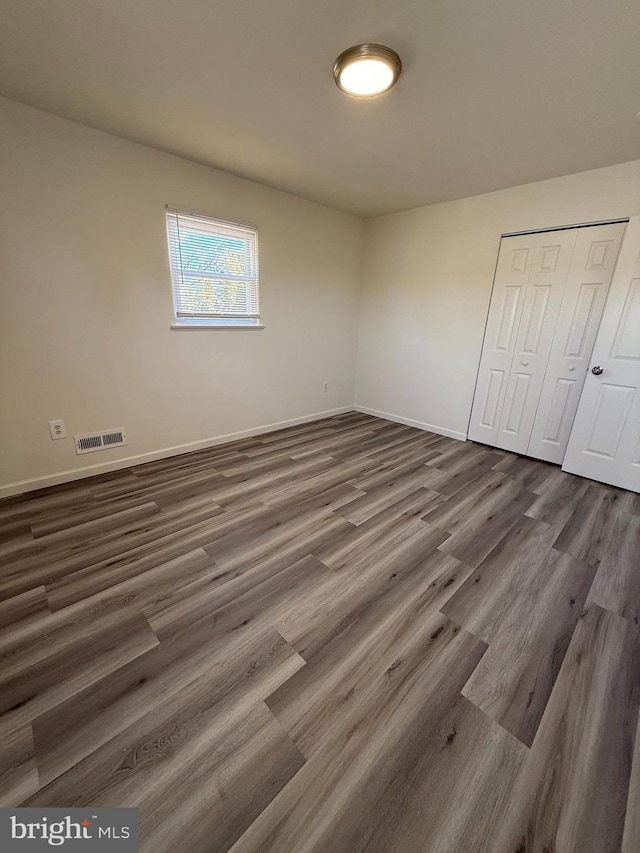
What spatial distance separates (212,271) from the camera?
3.04 m

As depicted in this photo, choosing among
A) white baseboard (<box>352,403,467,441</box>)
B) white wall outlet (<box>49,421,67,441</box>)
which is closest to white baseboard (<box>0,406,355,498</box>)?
white wall outlet (<box>49,421,67,441</box>)

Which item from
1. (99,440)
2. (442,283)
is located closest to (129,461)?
(99,440)

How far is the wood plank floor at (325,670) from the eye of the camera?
0.93 meters

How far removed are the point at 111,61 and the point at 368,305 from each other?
3333 mm

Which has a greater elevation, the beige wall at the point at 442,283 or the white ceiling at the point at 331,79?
the white ceiling at the point at 331,79

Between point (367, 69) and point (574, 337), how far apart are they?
2648 mm

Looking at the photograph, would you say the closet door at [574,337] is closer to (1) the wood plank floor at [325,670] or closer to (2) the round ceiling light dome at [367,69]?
(1) the wood plank floor at [325,670]

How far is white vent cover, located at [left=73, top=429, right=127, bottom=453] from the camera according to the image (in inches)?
105

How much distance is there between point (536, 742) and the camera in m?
1.10

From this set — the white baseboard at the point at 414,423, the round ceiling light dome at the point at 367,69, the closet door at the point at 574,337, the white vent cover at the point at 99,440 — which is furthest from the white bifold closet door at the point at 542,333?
the white vent cover at the point at 99,440

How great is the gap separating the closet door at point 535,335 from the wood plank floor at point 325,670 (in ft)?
3.75

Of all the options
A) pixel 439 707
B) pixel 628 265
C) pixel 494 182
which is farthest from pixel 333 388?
pixel 439 707

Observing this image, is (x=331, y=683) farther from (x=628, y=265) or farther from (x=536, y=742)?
(x=628, y=265)

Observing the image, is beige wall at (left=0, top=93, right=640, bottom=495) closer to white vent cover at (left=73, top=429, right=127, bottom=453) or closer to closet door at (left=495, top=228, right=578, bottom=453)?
white vent cover at (left=73, top=429, right=127, bottom=453)
